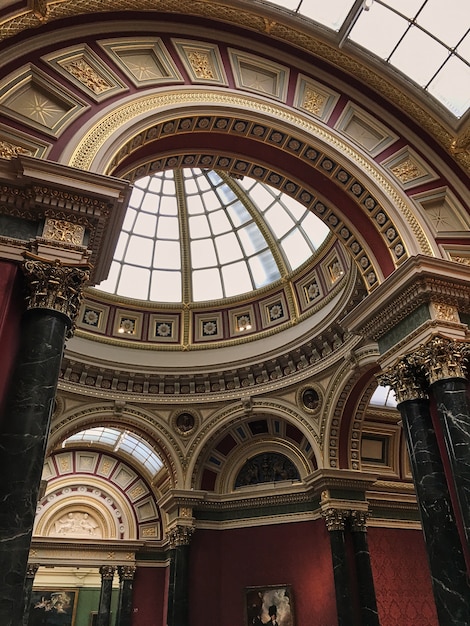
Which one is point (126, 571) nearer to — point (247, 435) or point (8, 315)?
point (247, 435)

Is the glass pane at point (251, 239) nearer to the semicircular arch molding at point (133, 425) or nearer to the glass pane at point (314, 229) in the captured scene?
the glass pane at point (314, 229)

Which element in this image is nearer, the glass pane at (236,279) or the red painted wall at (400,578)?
the red painted wall at (400,578)

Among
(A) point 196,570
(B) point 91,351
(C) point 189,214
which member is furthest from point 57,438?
(C) point 189,214

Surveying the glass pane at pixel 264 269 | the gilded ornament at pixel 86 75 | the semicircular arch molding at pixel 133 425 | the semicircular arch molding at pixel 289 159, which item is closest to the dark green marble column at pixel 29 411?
the semicircular arch molding at pixel 289 159

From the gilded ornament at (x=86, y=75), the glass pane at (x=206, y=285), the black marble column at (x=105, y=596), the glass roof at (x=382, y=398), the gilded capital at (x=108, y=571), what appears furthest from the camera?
the gilded capital at (x=108, y=571)

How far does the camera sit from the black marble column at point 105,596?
67.5 ft

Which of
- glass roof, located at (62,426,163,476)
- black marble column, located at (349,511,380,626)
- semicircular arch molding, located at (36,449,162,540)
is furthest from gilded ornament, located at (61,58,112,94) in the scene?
semicircular arch molding, located at (36,449,162,540)

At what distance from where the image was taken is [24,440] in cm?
524

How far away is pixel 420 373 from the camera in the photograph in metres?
8.27

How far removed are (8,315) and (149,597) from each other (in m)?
18.2

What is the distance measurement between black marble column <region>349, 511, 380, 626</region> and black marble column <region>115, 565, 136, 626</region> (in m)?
10.3

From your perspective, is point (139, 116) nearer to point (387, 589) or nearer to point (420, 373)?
point (420, 373)

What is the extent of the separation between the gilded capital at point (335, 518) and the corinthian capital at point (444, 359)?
797 cm

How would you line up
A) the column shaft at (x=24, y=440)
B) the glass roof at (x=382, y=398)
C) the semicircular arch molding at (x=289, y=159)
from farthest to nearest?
the glass roof at (x=382, y=398)
the semicircular arch molding at (x=289, y=159)
the column shaft at (x=24, y=440)
